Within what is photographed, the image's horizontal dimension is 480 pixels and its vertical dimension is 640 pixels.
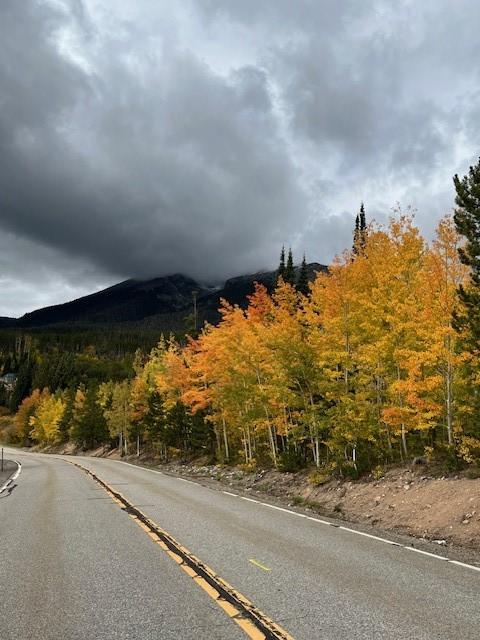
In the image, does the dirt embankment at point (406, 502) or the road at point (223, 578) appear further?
the dirt embankment at point (406, 502)

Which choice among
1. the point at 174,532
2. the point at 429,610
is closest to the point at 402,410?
the point at 174,532

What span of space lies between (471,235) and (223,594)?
511 inches

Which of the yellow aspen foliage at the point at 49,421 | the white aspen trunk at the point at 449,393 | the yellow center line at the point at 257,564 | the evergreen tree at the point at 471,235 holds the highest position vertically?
the evergreen tree at the point at 471,235

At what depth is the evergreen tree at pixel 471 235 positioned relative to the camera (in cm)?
1474

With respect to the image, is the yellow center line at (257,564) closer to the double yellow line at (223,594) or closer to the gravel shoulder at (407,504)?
the double yellow line at (223,594)

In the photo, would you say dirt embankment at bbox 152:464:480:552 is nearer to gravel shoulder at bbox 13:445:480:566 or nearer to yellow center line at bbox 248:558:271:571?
gravel shoulder at bbox 13:445:480:566

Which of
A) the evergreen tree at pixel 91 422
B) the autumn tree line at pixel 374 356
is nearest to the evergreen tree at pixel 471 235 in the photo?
the autumn tree line at pixel 374 356

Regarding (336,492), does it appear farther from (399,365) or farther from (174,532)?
(174,532)

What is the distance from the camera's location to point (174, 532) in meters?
11.6

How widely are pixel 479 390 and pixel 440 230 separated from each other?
238 inches

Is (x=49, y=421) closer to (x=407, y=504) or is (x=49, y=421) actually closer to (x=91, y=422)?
(x=91, y=422)

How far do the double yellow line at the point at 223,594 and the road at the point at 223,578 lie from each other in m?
0.11

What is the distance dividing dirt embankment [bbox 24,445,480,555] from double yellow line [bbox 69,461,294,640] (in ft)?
21.5

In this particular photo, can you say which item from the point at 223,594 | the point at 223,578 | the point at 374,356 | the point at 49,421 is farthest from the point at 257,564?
the point at 49,421
